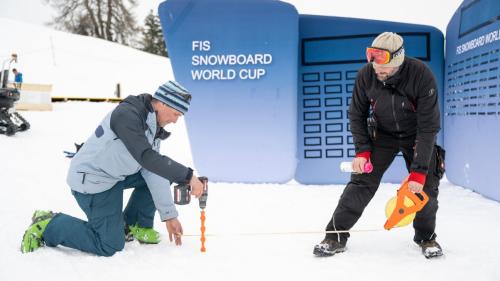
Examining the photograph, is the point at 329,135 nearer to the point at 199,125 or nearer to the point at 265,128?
the point at 265,128

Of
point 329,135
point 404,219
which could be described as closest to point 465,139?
point 329,135

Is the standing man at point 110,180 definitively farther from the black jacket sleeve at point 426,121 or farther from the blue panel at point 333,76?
the blue panel at point 333,76

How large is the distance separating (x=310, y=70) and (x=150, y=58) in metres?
22.9

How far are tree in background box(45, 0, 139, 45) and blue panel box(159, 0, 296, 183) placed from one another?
33254mm

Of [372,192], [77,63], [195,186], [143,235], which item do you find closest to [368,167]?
[372,192]

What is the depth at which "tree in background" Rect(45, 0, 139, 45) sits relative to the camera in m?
36.2

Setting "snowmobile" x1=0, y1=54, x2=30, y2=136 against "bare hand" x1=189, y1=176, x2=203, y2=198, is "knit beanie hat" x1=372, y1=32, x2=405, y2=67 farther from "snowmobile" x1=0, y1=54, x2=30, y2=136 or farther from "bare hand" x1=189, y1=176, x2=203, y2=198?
"snowmobile" x1=0, y1=54, x2=30, y2=136

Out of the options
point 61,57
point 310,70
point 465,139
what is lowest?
point 465,139

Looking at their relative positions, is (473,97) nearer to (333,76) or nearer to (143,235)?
(333,76)

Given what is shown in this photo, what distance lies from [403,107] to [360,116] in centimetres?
27

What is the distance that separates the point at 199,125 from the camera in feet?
17.4

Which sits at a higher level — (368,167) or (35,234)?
(368,167)

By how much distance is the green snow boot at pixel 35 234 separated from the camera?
261 cm

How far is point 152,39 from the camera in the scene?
41.0 m
